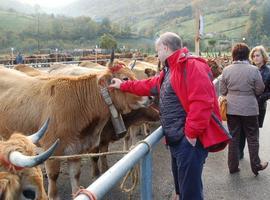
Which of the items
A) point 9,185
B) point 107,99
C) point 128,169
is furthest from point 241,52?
point 9,185

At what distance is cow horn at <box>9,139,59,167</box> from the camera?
322 cm

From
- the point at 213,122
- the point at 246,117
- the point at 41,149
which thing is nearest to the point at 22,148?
the point at 213,122

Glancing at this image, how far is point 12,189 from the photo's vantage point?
334 cm

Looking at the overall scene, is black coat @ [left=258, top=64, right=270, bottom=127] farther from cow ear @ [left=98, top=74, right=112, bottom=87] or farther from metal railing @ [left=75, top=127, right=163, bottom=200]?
metal railing @ [left=75, top=127, right=163, bottom=200]

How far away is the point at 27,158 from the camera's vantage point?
A: 131 inches

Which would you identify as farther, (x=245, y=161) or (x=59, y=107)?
(x=245, y=161)

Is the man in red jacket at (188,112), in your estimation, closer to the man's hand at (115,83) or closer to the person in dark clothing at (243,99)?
the man's hand at (115,83)

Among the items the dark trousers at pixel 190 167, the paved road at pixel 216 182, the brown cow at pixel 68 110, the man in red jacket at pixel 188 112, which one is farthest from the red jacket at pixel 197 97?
the paved road at pixel 216 182

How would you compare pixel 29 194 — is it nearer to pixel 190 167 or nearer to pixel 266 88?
pixel 190 167

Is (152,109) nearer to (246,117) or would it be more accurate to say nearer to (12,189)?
(246,117)

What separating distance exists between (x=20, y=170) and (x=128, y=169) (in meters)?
0.88

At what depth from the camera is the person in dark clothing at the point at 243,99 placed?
7207 millimetres

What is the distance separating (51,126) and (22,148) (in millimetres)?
2687

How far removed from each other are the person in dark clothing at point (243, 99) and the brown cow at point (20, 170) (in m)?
4.30
